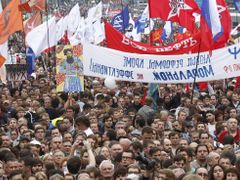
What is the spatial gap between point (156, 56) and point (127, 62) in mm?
600

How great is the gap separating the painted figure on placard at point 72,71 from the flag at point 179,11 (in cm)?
275

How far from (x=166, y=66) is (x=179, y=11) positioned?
496 cm

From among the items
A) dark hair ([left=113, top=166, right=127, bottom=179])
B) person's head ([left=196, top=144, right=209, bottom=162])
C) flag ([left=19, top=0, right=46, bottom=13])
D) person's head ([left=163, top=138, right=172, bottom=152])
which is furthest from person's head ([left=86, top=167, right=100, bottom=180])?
flag ([left=19, top=0, right=46, bottom=13])

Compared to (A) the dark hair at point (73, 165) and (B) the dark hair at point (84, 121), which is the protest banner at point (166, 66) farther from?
(A) the dark hair at point (73, 165)

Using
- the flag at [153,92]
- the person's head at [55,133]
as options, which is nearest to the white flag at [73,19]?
the flag at [153,92]

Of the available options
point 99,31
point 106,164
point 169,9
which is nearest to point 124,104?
point 169,9

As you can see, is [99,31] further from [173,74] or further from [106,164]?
[106,164]

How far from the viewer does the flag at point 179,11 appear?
22.0m

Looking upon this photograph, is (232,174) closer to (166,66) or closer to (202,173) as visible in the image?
(202,173)

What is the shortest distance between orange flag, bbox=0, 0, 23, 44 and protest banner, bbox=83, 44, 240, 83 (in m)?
4.91

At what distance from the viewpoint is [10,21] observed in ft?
74.9

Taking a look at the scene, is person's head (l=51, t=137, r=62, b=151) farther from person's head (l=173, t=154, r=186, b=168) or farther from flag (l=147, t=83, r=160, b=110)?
flag (l=147, t=83, r=160, b=110)

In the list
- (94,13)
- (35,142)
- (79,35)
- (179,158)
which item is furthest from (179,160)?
(94,13)

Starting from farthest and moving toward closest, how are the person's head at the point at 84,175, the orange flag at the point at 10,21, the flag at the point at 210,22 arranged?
the orange flag at the point at 10,21 < the flag at the point at 210,22 < the person's head at the point at 84,175
